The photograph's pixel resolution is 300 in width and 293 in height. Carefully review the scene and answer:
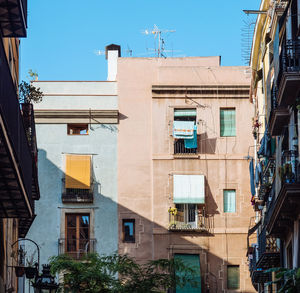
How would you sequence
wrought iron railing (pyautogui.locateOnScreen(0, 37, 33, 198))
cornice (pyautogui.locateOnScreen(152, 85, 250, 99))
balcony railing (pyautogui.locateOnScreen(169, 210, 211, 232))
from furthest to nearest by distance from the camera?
1. cornice (pyautogui.locateOnScreen(152, 85, 250, 99))
2. balcony railing (pyautogui.locateOnScreen(169, 210, 211, 232))
3. wrought iron railing (pyautogui.locateOnScreen(0, 37, 33, 198))

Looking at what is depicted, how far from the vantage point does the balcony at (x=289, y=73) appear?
20.1m

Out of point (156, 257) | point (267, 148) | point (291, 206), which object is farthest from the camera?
point (156, 257)

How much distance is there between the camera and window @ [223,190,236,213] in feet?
139

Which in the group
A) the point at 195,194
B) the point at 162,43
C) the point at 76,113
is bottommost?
the point at 195,194

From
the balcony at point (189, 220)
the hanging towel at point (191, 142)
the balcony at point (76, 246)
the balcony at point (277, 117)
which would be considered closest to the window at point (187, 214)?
the balcony at point (189, 220)

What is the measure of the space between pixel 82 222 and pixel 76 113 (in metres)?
4.91

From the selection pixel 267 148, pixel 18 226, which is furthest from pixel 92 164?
pixel 267 148

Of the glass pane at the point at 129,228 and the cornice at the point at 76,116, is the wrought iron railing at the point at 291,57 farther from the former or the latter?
the cornice at the point at 76,116

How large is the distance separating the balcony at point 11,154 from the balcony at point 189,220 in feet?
72.5

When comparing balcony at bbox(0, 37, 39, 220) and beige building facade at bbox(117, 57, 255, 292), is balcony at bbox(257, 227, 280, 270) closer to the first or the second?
balcony at bbox(0, 37, 39, 220)

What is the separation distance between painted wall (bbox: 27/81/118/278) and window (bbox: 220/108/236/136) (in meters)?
4.80

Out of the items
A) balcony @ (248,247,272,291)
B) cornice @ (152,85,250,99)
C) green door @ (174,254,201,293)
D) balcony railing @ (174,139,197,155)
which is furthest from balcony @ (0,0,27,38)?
cornice @ (152,85,250,99)

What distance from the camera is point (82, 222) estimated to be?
4200 centimetres

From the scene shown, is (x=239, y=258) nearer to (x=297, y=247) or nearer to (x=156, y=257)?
(x=156, y=257)
